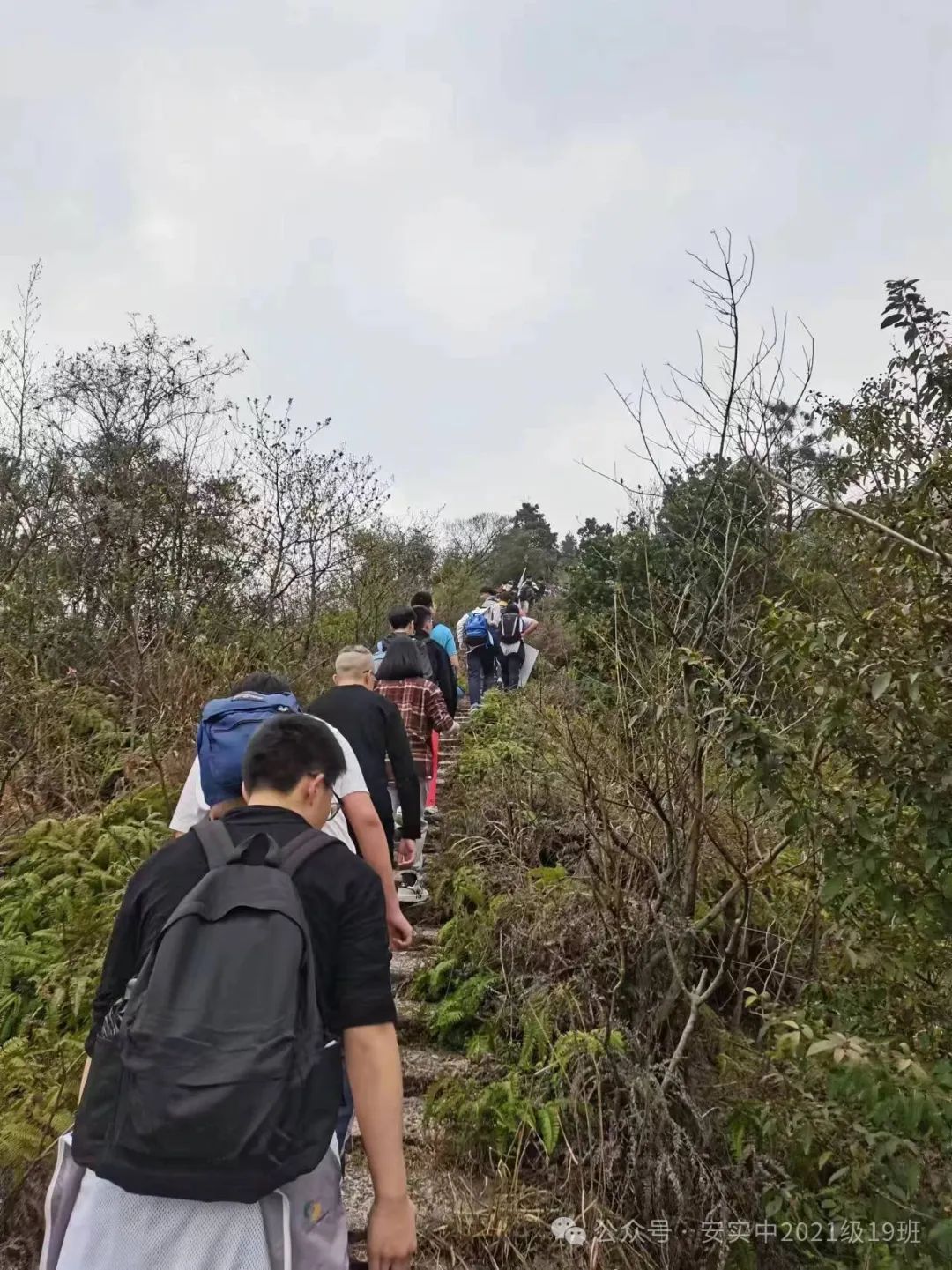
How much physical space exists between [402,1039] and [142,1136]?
2895mm

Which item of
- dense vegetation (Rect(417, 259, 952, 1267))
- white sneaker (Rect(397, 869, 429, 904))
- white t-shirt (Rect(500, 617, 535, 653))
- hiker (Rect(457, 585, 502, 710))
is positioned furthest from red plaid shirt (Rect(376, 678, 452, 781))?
white t-shirt (Rect(500, 617, 535, 653))

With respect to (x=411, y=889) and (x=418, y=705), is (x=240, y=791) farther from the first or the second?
(x=411, y=889)

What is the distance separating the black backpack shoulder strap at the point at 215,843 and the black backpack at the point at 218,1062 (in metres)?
0.06

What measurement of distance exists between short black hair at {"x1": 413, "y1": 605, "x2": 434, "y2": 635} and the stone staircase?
294 cm

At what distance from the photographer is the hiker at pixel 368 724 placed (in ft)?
12.2

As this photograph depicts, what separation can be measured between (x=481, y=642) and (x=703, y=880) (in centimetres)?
585

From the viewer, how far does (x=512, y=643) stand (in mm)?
9945

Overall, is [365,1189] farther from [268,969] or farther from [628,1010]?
[268,969]

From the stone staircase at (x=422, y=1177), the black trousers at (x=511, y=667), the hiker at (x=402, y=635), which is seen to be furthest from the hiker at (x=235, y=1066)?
the black trousers at (x=511, y=667)

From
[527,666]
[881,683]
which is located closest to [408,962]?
[881,683]

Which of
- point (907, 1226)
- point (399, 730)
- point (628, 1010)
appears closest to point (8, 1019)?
point (399, 730)

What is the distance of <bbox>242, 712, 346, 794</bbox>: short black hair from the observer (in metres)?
1.77

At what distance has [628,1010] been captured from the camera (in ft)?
12.1

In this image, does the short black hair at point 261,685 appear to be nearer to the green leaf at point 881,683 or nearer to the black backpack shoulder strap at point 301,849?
the black backpack shoulder strap at point 301,849
